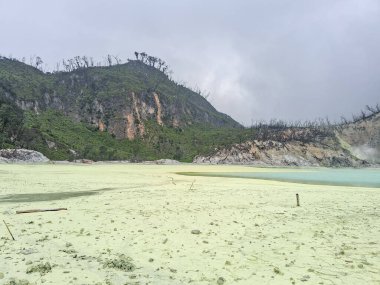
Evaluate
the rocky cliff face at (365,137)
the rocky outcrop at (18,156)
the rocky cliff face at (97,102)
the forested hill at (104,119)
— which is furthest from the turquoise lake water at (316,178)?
the rocky cliff face at (97,102)

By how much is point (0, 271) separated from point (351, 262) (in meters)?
9.59

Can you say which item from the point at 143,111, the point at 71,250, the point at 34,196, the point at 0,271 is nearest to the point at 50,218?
the point at 71,250

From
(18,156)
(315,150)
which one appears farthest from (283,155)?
(18,156)

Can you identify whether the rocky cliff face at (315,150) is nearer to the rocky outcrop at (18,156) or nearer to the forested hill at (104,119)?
the forested hill at (104,119)

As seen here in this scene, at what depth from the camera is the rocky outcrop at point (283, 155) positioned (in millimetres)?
138375

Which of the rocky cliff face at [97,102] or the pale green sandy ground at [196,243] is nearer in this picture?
the pale green sandy ground at [196,243]

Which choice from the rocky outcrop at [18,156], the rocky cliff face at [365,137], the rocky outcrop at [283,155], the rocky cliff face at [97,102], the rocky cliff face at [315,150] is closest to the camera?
the rocky outcrop at [18,156]

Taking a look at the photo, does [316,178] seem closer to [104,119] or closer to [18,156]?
[18,156]

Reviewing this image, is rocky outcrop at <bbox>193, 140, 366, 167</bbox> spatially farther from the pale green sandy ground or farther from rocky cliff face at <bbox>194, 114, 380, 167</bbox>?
the pale green sandy ground

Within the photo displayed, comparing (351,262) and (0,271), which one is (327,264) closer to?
(351,262)

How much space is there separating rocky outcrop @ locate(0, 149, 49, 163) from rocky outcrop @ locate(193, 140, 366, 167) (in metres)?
70.3

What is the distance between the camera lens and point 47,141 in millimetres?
121938

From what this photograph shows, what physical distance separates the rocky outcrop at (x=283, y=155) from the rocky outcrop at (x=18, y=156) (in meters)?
70.3

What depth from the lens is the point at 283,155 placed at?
460ft
